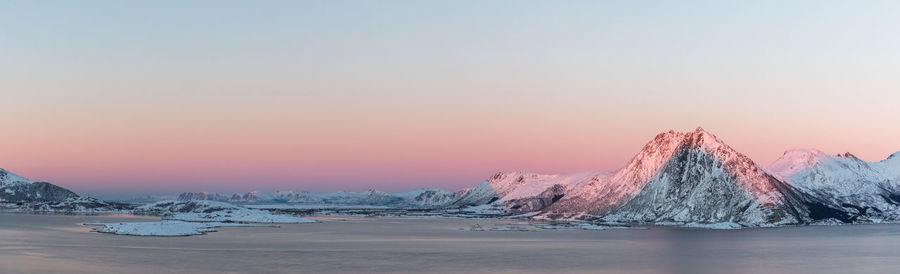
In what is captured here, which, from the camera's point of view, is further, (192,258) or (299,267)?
(192,258)

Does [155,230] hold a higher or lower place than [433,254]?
higher

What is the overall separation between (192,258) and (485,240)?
71.2 m

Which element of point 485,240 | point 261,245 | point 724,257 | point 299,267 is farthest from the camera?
point 485,240

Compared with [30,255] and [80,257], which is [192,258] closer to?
[80,257]

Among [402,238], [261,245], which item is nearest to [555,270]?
[261,245]

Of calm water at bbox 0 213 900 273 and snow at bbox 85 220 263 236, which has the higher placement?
snow at bbox 85 220 263 236

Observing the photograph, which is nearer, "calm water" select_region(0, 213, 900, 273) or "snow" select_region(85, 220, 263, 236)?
"calm water" select_region(0, 213, 900, 273)

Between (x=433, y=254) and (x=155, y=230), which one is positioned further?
(x=155, y=230)

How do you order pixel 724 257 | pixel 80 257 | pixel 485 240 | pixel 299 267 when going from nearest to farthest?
pixel 299 267 → pixel 80 257 → pixel 724 257 → pixel 485 240

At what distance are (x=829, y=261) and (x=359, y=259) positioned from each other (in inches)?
2787

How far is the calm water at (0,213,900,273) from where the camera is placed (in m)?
112

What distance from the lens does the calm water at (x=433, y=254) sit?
369 ft

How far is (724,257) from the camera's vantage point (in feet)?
441

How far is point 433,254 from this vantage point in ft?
446
